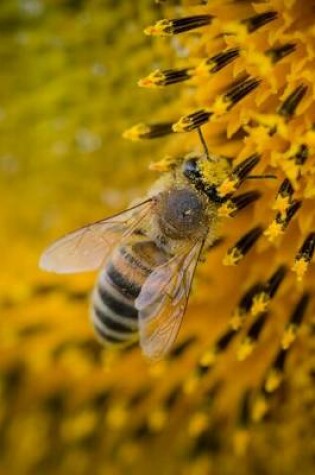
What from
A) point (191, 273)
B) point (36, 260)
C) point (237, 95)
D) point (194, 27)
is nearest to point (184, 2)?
point (194, 27)

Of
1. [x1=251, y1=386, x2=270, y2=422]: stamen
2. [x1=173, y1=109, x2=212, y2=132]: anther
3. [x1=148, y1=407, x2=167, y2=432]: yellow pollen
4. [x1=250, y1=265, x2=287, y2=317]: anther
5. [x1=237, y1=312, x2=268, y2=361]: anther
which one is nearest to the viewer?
[x1=173, y1=109, x2=212, y2=132]: anther

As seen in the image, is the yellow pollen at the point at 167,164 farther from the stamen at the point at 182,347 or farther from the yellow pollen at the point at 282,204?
the stamen at the point at 182,347

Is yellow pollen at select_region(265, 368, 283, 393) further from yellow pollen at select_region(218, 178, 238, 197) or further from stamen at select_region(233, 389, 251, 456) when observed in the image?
yellow pollen at select_region(218, 178, 238, 197)

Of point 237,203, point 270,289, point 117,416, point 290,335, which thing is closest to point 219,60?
point 237,203

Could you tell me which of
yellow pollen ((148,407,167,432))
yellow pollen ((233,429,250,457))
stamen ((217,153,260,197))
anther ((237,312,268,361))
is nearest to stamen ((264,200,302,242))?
stamen ((217,153,260,197))

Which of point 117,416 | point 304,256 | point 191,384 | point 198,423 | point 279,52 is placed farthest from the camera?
point 117,416

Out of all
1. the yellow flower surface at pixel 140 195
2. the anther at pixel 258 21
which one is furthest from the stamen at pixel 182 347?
the anther at pixel 258 21

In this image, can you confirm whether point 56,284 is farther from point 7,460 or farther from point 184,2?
point 184,2

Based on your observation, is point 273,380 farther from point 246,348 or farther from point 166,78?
point 166,78
